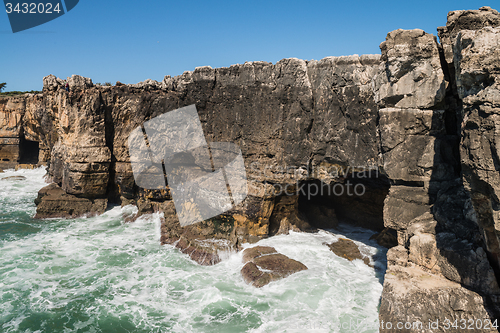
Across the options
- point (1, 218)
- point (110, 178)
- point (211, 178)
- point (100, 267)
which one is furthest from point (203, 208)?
point (1, 218)

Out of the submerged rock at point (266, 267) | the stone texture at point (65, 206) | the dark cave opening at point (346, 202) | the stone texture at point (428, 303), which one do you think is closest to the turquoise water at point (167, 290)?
the submerged rock at point (266, 267)

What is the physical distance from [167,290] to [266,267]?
3184mm

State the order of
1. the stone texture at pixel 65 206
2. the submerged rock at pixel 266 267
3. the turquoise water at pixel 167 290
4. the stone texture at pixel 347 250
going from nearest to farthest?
the turquoise water at pixel 167 290
the submerged rock at pixel 266 267
the stone texture at pixel 347 250
the stone texture at pixel 65 206

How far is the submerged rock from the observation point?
905cm

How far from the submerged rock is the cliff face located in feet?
5.12

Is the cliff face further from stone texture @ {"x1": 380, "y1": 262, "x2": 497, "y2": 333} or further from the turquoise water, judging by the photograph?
the turquoise water

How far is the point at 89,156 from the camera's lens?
1617 centimetres

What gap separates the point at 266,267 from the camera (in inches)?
372

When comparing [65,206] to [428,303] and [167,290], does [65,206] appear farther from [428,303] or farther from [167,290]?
[428,303]

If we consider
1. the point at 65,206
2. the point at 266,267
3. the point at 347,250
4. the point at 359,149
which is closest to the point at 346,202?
the point at 347,250

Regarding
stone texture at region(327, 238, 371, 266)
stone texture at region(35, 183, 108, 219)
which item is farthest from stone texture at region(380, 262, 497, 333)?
stone texture at region(35, 183, 108, 219)

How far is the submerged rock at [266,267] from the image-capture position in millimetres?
9055

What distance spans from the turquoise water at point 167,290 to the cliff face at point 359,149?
1492mm

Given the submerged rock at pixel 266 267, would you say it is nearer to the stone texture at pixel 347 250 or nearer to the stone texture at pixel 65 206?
the stone texture at pixel 347 250
